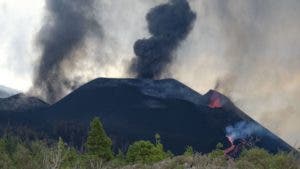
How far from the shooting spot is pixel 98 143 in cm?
8025

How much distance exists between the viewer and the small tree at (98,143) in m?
79.3

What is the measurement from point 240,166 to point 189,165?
9.93 ft

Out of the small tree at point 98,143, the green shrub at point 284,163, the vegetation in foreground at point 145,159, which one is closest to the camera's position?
the vegetation in foreground at point 145,159

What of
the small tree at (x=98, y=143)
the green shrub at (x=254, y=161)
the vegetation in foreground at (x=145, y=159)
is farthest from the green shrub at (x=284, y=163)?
the small tree at (x=98, y=143)

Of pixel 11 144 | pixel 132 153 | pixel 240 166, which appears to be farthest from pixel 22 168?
pixel 11 144

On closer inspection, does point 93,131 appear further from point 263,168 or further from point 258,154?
point 263,168

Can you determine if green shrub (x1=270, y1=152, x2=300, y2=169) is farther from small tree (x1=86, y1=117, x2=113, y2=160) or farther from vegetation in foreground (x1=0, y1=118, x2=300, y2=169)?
small tree (x1=86, y1=117, x2=113, y2=160)

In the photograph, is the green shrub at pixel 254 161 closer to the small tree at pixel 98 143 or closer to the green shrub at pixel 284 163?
the green shrub at pixel 284 163

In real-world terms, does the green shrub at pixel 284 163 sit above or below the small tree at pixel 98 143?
below

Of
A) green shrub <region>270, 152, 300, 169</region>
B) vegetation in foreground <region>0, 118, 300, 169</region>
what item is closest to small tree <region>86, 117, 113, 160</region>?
vegetation in foreground <region>0, 118, 300, 169</region>

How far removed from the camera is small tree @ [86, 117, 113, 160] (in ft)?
260

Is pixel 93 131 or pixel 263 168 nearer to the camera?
pixel 263 168

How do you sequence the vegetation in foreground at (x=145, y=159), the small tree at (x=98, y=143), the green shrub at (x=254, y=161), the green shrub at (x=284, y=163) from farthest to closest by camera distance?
the small tree at (x=98, y=143) < the green shrub at (x=284, y=163) < the green shrub at (x=254, y=161) < the vegetation in foreground at (x=145, y=159)

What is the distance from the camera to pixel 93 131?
3164 inches
